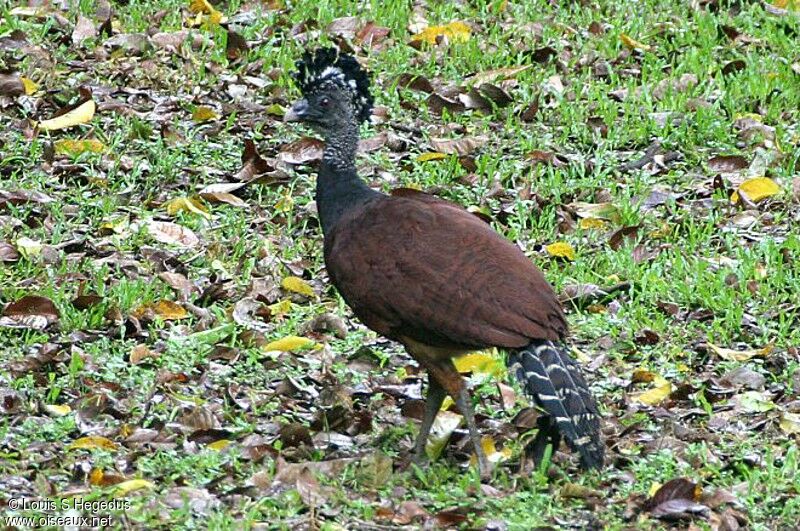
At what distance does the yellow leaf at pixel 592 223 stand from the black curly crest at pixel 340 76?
7.15 ft

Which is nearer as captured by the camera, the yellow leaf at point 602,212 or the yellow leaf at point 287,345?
the yellow leaf at point 287,345

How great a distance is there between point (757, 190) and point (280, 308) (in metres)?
3.17

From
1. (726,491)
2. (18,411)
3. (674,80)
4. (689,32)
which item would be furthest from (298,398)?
(689,32)

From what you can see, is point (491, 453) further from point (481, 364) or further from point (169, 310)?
point (169, 310)

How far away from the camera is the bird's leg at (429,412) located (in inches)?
240

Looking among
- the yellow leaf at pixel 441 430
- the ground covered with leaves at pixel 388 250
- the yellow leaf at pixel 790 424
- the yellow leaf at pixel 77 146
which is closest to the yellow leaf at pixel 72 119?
the ground covered with leaves at pixel 388 250

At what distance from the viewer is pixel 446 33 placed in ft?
34.4

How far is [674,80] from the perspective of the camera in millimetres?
10070

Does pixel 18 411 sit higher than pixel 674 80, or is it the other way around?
pixel 674 80

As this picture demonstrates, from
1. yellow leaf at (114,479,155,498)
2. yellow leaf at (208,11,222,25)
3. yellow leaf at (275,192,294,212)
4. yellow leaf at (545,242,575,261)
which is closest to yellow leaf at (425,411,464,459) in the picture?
yellow leaf at (114,479,155,498)

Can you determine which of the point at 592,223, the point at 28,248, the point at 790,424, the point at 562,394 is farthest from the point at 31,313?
the point at 790,424

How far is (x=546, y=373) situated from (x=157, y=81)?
486 cm

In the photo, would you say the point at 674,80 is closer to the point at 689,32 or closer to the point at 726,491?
the point at 689,32

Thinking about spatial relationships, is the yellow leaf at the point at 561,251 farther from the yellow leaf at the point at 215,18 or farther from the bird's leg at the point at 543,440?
the yellow leaf at the point at 215,18
